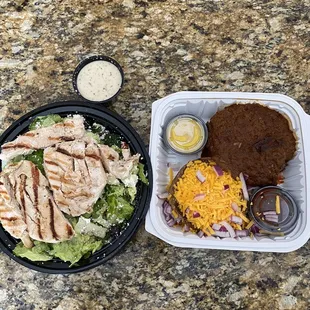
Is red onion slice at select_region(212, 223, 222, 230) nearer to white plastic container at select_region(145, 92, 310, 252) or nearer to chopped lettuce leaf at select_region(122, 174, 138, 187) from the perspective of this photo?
white plastic container at select_region(145, 92, 310, 252)

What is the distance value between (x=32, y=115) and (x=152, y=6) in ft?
2.51

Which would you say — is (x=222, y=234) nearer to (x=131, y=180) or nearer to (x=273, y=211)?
(x=273, y=211)

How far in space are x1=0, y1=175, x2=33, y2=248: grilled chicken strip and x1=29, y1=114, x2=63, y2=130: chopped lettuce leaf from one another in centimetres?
25

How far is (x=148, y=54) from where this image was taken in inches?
85.1

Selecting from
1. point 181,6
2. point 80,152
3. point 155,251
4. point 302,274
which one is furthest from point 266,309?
point 181,6

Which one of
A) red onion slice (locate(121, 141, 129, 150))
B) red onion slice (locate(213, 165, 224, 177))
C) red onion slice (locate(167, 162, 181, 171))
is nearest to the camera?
red onion slice (locate(121, 141, 129, 150))

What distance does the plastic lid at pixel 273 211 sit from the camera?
191cm

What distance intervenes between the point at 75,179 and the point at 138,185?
0.81 ft

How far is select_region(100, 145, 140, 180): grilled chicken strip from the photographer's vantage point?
177 centimetres

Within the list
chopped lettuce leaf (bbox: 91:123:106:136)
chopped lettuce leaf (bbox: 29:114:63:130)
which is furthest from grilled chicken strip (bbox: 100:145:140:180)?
chopped lettuce leaf (bbox: 29:114:63:130)

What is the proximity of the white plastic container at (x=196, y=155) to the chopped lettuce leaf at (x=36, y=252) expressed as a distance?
0.39 m

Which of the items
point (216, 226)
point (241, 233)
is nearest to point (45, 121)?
point (216, 226)

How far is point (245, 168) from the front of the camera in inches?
78.1

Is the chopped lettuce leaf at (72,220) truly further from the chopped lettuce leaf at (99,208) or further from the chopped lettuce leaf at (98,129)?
the chopped lettuce leaf at (98,129)
